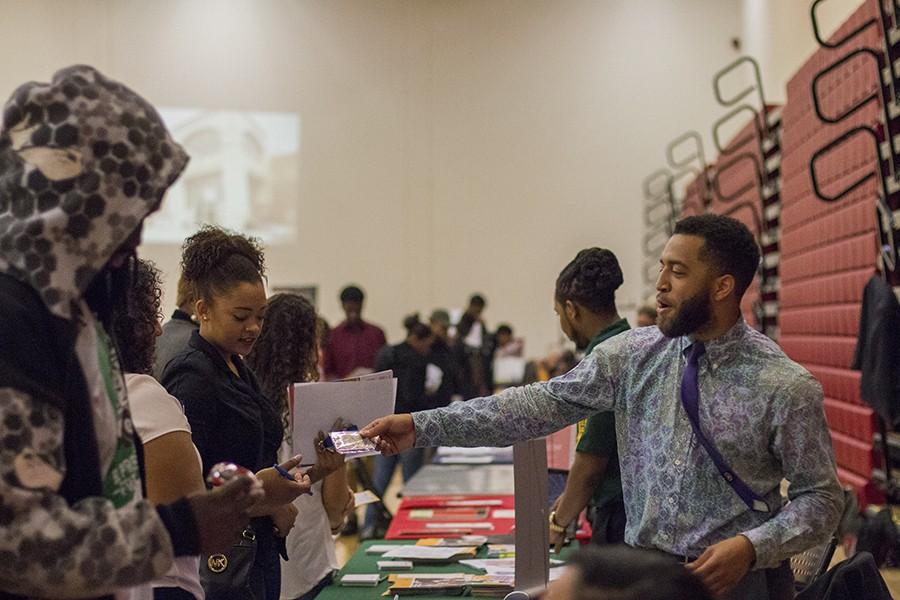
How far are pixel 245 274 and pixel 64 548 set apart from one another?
4.95 feet

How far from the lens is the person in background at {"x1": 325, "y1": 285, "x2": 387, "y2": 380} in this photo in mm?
9500

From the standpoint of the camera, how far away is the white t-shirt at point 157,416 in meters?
2.14

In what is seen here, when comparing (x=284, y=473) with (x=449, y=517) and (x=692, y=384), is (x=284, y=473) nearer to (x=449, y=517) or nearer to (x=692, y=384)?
(x=692, y=384)

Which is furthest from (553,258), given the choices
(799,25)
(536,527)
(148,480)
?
(148,480)

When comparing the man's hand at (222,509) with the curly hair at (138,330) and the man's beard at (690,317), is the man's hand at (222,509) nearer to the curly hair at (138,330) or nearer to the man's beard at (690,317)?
the curly hair at (138,330)

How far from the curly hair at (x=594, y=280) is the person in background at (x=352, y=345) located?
6.09 m

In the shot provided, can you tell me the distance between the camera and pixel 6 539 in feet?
4.33

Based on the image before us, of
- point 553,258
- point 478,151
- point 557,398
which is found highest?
point 478,151

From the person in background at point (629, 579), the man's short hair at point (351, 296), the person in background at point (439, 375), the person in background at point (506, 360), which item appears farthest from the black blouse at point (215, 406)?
the person in background at point (506, 360)

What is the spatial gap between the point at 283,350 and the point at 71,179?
6.39ft

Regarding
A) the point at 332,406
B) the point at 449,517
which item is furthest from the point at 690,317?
the point at 449,517

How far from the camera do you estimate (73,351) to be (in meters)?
1.44

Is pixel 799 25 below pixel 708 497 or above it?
above

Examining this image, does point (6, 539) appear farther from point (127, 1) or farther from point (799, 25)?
point (127, 1)
